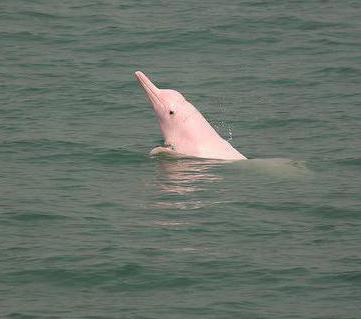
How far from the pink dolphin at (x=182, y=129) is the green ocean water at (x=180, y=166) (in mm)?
348

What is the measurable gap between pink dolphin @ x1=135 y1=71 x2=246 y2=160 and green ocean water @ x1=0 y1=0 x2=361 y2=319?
13.7 inches

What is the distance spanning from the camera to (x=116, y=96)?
2373 centimetres

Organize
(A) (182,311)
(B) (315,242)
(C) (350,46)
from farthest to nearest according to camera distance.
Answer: (C) (350,46) < (B) (315,242) < (A) (182,311)

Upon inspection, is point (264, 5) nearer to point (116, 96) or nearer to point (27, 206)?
point (116, 96)

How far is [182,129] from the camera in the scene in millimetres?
20156

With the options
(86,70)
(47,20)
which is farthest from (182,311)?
(47,20)

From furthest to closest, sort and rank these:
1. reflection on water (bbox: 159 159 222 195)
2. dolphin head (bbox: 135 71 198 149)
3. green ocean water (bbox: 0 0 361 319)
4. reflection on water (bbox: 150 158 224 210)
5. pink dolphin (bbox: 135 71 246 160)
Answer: dolphin head (bbox: 135 71 198 149), pink dolphin (bbox: 135 71 246 160), reflection on water (bbox: 159 159 222 195), reflection on water (bbox: 150 158 224 210), green ocean water (bbox: 0 0 361 319)

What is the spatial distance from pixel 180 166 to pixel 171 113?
1.33m

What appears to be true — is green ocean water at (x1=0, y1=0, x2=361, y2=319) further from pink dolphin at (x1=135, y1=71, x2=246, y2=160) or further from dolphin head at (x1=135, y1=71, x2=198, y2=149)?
dolphin head at (x1=135, y1=71, x2=198, y2=149)

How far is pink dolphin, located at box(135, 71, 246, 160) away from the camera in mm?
19828

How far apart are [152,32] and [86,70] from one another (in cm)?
320

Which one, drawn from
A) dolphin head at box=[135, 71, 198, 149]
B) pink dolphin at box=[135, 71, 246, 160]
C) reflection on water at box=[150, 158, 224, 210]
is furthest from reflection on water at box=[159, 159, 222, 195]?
dolphin head at box=[135, 71, 198, 149]

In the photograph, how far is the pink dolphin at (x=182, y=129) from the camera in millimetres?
19828

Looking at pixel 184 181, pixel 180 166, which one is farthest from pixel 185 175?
pixel 180 166
